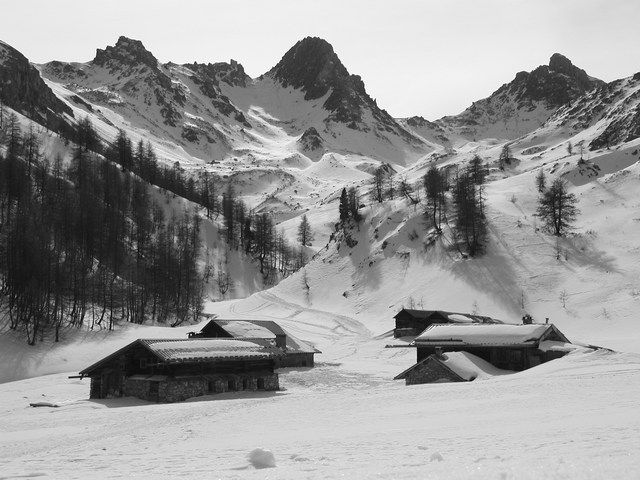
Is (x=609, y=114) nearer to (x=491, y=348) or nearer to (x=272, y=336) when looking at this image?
(x=491, y=348)

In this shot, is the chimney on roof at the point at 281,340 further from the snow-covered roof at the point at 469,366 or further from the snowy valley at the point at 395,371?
the snow-covered roof at the point at 469,366

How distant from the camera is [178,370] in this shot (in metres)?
34.9

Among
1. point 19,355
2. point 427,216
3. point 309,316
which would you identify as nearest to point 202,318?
point 309,316

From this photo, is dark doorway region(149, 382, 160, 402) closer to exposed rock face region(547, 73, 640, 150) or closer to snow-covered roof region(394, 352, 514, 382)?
snow-covered roof region(394, 352, 514, 382)

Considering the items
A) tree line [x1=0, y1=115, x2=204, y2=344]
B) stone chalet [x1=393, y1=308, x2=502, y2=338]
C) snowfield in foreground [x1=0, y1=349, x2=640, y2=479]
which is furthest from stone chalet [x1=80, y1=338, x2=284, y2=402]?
stone chalet [x1=393, y1=308, x2=502, y2=338]

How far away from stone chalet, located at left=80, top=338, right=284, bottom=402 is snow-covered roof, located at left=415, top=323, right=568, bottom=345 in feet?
41.8

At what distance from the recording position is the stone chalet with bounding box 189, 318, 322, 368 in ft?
165

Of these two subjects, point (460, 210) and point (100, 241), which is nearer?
point (100, 241)

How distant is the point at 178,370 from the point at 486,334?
21984mm

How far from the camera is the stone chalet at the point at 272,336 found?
50.2 m

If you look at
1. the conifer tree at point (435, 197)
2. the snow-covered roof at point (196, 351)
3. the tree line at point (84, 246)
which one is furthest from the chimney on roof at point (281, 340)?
the conifer tree at point (435, 197)

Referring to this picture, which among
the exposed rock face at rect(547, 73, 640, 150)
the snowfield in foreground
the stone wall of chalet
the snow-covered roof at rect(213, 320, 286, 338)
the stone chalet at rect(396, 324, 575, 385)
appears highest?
the exposed rock face at rect(547, 73, 640, 150)

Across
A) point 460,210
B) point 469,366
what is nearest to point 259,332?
point 469,366

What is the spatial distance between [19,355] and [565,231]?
67.1 meters
